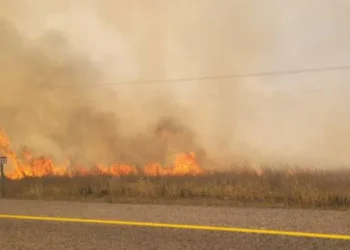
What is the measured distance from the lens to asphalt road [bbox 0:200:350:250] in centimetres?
438

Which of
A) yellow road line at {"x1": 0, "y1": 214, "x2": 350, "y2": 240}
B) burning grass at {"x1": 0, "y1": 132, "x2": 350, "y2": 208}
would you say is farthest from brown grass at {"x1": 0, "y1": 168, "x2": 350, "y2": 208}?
yellow road line at {"x1": 0, "y1": 214, "x2": 350, "y2": 240}

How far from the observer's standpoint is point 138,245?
175 inches

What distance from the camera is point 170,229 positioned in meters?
5.07

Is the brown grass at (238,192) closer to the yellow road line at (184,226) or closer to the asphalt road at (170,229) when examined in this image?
the asphalt road at (170,229)

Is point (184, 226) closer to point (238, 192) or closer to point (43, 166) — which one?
A: point (238, 192)

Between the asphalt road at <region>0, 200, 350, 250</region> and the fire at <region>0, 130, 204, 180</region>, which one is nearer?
the asphalt road at <region>0, 200, 350, 250</region>

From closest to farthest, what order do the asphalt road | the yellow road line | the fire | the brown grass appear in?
the asphalt road → the yellow road line → the brown grass → the fire

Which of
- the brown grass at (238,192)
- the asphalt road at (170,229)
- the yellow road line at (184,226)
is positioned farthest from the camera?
the brown grass at (238,192)

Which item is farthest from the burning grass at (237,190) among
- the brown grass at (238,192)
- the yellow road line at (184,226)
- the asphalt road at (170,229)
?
the yellow road line at (184,226)

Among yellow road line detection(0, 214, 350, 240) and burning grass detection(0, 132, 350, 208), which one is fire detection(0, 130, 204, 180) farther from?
yellow road line detection(0, 214, 350, 240)

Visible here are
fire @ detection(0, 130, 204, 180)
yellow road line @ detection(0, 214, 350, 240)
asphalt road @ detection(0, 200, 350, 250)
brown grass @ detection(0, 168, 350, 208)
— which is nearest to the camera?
asphalt road @ detection(0, 200, 350, 250)

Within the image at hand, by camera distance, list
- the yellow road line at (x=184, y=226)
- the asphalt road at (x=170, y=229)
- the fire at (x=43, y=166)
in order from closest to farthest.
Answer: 1. the asphalt road at (x=170, y=229)
2. the yellow road line at (x=184, y=226)
3. the fire at (x=43, y=166)

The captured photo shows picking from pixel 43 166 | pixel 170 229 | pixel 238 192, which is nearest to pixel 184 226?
pixel 170 229

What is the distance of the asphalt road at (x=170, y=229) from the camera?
438cm
